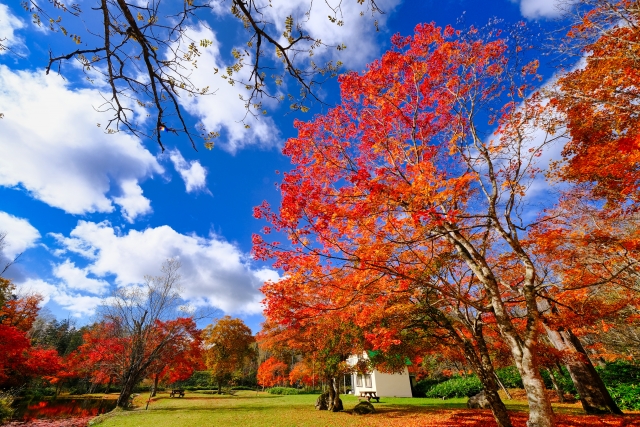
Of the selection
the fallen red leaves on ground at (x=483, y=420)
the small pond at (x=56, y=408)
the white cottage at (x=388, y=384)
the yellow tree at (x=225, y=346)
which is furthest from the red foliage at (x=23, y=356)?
the white cottage at (x=388, y=384)

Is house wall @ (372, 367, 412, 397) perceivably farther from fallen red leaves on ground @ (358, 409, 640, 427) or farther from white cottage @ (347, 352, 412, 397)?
fallen red leaves on ground @ (358, 409, 640, 427)

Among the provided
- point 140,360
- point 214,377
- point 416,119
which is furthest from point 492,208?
point 214,377

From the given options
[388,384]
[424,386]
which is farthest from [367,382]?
[424,386]

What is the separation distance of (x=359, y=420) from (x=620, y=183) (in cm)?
1415

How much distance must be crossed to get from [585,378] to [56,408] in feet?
106

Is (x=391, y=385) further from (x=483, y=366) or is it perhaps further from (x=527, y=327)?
(x=527, y=327)

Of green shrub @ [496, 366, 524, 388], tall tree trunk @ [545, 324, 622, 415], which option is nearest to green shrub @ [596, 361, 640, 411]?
tall tree trunk @ [545, 324, 622, 415]

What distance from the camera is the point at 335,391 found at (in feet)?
53.2

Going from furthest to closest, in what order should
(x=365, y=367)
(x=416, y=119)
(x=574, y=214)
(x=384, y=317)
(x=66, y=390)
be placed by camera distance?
(x=66, y=390) < (x=365, y=367) < (x=574, y=214) < (x=384, y=317) < (x=416, y=119)

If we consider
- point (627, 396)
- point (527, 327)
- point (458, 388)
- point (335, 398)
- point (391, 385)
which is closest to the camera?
point (527, 327)

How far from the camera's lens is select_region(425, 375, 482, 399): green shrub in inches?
869

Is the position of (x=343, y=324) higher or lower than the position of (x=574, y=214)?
lower

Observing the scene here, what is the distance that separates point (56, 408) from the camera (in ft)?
65.3

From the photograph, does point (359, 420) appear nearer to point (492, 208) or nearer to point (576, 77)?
point (492, 208)
